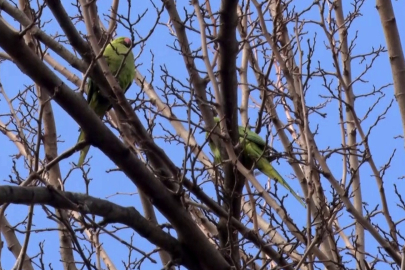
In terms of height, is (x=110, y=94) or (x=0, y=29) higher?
(x=110, y=94)

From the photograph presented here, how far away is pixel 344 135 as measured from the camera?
4016 mm

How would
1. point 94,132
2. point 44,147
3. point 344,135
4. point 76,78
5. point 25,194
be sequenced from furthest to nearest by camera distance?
point 76,78 < point 44,147 < point 344,135 < point 94,132 < point 25,194

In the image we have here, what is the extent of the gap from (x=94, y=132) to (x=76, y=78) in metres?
2.66

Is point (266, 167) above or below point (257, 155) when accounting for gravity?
below

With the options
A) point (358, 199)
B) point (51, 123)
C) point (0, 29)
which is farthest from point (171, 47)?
point (0, 29)

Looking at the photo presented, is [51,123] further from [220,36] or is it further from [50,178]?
[220,36]

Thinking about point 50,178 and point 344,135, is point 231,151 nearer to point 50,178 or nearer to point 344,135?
point 344,135

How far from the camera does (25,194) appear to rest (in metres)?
2.18

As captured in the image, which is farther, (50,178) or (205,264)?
(50,178)

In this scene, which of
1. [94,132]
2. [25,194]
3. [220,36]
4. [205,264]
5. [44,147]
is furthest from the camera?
[44,147]

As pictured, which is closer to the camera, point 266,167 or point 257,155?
point 266,167

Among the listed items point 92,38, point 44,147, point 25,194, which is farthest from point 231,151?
point 44,147

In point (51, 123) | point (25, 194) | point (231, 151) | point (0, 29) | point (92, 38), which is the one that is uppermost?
point (51, 123)

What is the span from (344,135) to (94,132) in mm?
2118
